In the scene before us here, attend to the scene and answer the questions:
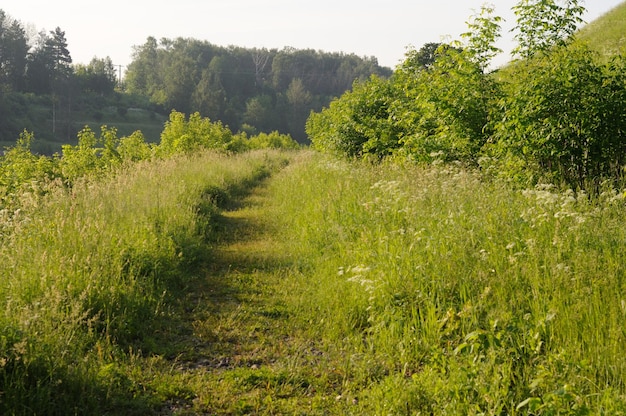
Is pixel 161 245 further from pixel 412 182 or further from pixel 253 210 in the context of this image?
pixel 253 210

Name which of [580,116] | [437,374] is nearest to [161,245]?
[437,374]

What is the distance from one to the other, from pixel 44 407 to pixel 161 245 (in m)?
4.01

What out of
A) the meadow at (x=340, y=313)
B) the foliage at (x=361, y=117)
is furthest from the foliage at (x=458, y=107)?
the foliage at (x=361, y=117)

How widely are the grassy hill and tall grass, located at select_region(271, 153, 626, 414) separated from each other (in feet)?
59.1

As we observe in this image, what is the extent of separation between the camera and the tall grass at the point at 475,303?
3424 millimetres

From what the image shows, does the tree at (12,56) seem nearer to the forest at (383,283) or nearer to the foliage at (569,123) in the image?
the forest at (383,283)

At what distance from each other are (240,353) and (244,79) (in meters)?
119

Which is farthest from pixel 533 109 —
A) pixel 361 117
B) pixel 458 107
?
pixel 361 117

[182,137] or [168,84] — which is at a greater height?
[168,84]

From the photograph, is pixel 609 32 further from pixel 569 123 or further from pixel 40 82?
pixel 40 82

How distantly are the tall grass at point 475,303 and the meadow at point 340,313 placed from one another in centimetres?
2

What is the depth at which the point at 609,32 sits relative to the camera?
1049 inches

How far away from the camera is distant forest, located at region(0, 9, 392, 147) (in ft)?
230

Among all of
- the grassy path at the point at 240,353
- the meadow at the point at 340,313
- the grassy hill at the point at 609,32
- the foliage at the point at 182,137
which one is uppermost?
the grassy hill at the point at 609,32
